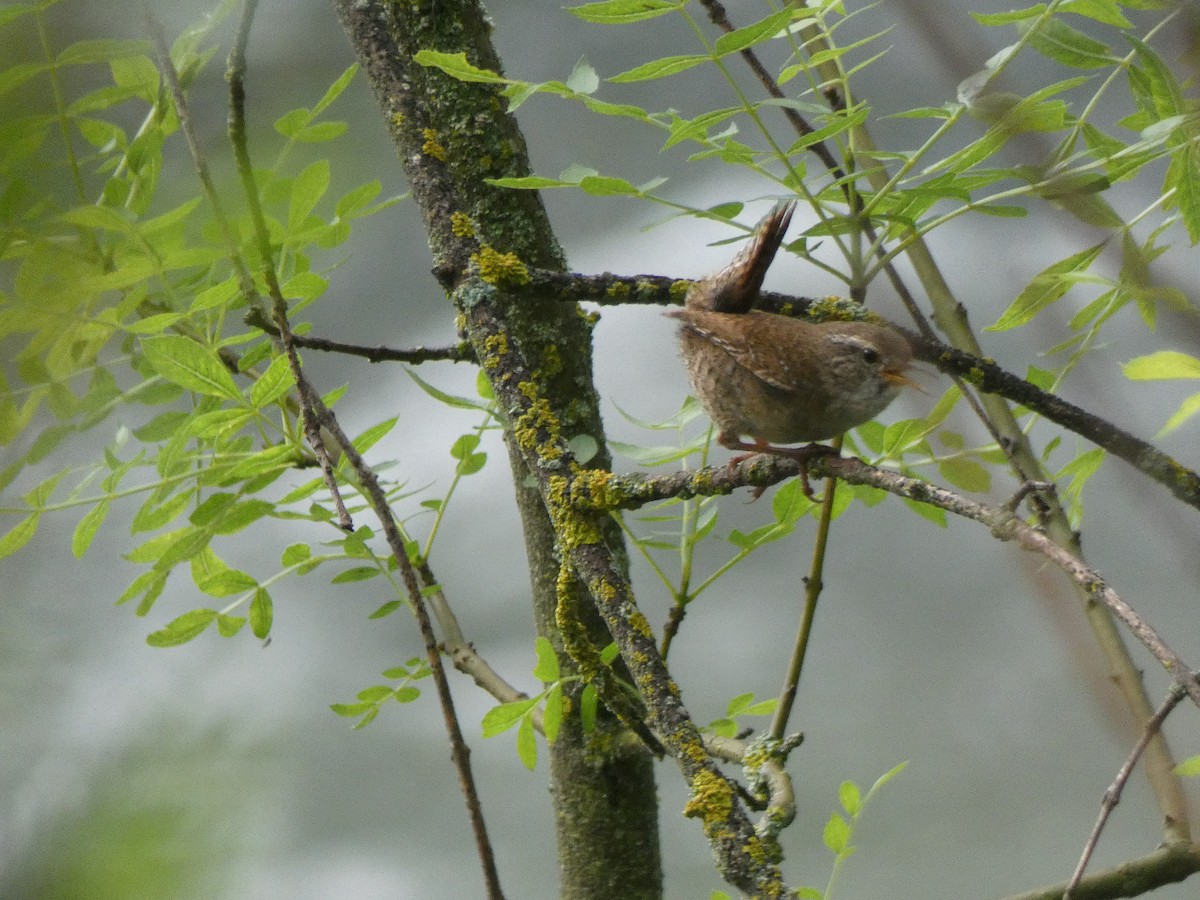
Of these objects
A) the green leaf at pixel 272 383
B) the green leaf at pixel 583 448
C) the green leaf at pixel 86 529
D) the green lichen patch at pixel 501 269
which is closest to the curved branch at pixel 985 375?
the green lichen patch at pixel 501 269

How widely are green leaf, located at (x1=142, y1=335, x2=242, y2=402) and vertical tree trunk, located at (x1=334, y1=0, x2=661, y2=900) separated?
0.67ft

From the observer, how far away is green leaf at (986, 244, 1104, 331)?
0.80 metres

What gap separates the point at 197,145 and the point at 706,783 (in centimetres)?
47

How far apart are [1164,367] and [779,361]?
0.95 feet

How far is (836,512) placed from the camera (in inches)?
40.1

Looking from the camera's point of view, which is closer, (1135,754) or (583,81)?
(1135,754)

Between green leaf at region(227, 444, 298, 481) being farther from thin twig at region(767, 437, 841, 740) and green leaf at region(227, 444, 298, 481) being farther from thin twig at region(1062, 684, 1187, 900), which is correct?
thin twig at region(1062, 684, 1187, 900)

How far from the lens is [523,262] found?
0.94m

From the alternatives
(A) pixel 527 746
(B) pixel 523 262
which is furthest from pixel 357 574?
(B) pixel 523 262

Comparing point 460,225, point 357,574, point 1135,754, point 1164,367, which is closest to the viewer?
point 1135,754

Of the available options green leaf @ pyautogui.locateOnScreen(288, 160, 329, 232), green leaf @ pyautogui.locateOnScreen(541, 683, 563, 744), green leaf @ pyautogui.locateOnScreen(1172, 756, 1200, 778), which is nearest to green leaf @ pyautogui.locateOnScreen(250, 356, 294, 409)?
green leaf @ pyautogui.locateOnScreen(288, 160, 329, 232)

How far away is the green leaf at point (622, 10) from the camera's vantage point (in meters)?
0.68

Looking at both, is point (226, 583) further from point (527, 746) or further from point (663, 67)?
point (663, 67)

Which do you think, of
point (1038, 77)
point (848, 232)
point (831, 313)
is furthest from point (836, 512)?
point (1038, 77)
